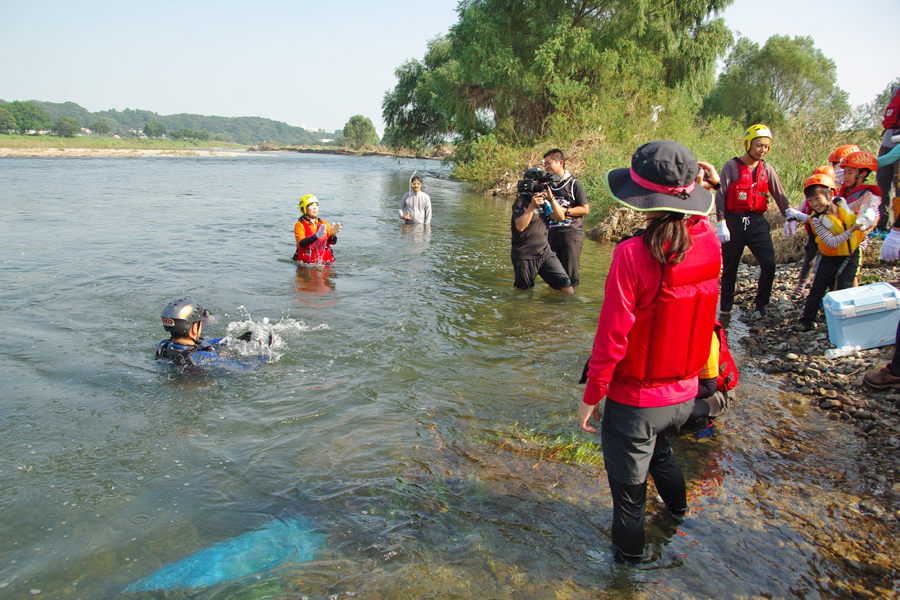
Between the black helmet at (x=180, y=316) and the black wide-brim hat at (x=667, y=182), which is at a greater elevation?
the black wide-brim hat at (x=667, y=182)

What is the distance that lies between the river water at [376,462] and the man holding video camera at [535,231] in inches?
17.0

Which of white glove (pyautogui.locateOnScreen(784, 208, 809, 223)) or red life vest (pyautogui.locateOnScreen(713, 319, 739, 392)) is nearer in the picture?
red life vest (pyautogui.locateOnScreen(713, 319, 739, 392))

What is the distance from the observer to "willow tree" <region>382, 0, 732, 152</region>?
24344 mm

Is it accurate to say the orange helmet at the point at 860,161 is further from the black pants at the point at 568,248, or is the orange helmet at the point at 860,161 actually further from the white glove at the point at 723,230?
the black pants at the point at 568,248

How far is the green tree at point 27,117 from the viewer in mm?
104562

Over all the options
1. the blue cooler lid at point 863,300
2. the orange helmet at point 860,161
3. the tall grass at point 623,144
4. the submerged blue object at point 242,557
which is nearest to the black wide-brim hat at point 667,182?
the submerged blue object at point 242,557

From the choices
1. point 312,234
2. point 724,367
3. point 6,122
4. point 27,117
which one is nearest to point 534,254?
point 724,367

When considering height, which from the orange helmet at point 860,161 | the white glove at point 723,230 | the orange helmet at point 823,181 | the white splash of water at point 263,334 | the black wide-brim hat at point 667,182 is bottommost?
the white splash of water at point 263,334

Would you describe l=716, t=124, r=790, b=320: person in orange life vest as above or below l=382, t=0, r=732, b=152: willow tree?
below

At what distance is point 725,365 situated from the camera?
391cm

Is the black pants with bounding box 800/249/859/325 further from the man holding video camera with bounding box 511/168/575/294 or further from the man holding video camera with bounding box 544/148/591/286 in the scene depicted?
the man holding video camera with bounding box 511/168/575/294

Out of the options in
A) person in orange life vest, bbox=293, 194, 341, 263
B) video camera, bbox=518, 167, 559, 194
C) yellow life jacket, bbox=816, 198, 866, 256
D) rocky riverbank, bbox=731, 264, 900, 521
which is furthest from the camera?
person in orange life vest, bbox=293, 194, 341, 263

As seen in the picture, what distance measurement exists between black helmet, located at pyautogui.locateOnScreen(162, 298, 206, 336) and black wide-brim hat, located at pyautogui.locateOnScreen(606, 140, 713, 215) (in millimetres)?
4189

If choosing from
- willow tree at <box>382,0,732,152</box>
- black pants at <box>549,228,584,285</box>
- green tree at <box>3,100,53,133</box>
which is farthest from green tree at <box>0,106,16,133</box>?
black pants at <box>549,228,584,285</box>
